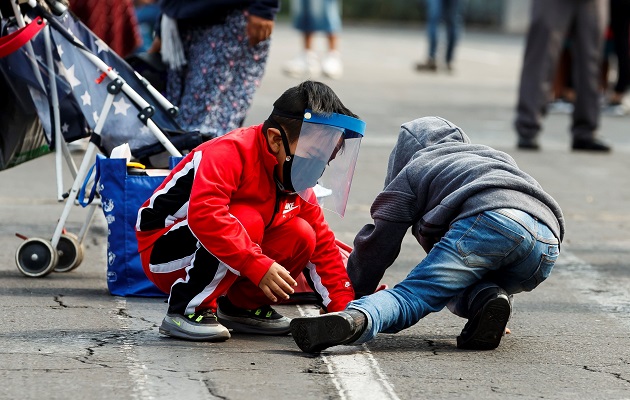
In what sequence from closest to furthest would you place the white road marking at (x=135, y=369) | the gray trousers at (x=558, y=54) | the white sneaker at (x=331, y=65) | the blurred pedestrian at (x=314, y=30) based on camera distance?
the white road marking at (x=135, y=369)
the gray trousers at (x=558, y=54)
the blurred pedestrian at (x=314, y=30)
the white sneaker at (x=331, y=65)

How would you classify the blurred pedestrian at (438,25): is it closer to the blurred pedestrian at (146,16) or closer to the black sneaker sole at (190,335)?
the blurred pedestrian at (146,16)

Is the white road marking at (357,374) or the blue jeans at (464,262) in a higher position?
the blue jeans at (464,262)

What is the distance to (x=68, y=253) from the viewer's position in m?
5.46

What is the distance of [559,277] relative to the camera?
5.86m

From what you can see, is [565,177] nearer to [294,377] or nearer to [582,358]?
[582,358]

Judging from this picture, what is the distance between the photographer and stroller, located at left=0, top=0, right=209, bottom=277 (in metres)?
5.27

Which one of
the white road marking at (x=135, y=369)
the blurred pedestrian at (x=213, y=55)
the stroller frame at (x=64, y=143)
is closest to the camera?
the white road marking at (x=135, y=369)

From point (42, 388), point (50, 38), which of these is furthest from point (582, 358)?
point (50, 38)

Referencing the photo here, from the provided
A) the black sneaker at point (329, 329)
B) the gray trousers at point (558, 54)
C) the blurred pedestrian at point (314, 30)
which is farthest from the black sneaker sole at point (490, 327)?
the blurred pedestrian at point (314, 30)

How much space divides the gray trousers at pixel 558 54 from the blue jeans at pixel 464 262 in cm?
579

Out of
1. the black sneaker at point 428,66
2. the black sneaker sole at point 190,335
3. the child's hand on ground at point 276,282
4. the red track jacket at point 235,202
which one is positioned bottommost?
the black sneaker at point 428,66

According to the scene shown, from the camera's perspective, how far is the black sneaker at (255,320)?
4605 mm

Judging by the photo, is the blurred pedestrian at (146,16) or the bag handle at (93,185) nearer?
the bag handle at (93,185)

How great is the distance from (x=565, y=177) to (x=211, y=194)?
5.22 m
